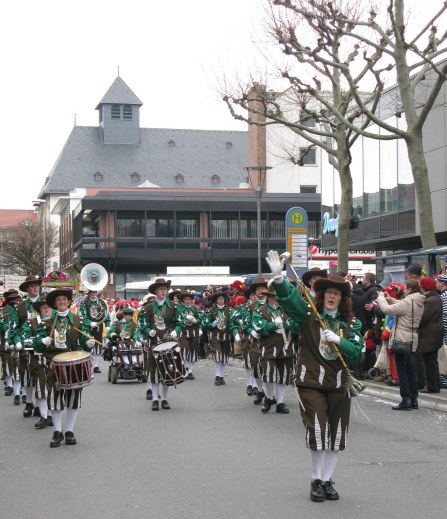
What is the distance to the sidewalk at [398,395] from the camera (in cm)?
1349

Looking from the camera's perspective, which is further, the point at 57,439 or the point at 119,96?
the point at 119,96

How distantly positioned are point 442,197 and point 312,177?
5543 cm

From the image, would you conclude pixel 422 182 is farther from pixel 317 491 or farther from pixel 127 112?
pixel 127 112

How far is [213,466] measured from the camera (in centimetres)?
910

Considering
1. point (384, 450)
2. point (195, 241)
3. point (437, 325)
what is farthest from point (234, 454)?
point (195, 241)

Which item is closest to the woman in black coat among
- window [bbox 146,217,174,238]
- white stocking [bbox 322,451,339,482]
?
white stocking [bbox 322,451,339,482]

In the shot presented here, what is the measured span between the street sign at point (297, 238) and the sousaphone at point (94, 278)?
17.7 feet

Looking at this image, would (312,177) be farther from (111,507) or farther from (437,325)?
(111,507)

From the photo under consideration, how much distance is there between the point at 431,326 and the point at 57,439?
6126 millimetres

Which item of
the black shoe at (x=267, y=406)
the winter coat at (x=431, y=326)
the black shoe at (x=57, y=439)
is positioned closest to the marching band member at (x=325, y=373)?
the black shoe at (x=57, y=439)

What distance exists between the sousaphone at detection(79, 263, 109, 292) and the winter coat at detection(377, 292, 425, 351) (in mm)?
10927

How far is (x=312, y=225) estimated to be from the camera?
7612 cm

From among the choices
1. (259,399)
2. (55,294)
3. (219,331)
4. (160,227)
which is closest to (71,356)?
(55,294)

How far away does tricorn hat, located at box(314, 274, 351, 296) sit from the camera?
7.66m
